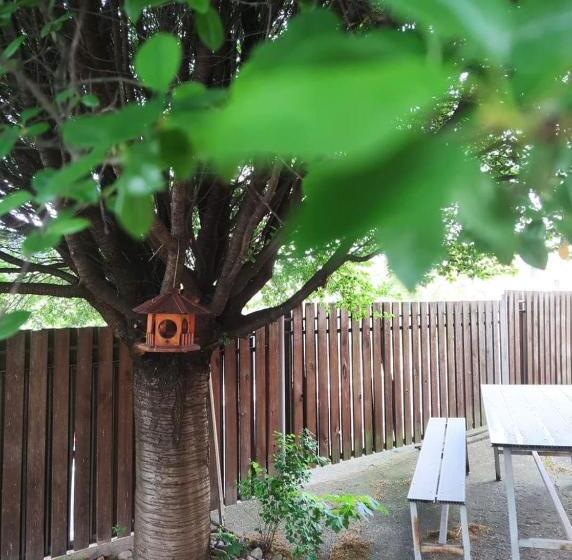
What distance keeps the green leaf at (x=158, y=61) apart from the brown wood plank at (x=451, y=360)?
21.7ft

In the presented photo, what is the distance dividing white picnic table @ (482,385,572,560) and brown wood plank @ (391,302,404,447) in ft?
3.54

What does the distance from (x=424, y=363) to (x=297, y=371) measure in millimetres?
2193

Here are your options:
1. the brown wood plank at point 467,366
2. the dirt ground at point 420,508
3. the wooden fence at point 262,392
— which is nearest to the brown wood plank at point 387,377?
the wooden fence at point 262,392

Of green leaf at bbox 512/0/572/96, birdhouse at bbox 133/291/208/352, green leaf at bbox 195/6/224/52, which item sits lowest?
birdhouse at bbox 133/291/208/352

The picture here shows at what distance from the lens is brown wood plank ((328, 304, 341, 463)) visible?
5.22 m

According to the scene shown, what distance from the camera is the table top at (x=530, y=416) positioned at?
10.4 feet

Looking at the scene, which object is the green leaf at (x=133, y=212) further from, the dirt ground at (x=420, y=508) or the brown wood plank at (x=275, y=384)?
the brown wood plank at (x=275, y=384)

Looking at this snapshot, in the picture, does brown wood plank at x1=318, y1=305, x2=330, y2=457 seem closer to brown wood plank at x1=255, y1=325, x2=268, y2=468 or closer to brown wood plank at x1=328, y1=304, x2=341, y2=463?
brown wood plank at x1=328, y1=304, x2=341, y2=463

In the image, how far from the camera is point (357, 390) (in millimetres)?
5488

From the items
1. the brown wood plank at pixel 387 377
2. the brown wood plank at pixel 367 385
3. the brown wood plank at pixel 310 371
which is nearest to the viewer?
the brown wood plank at pixel 310 371

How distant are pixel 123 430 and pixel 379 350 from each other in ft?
10.4

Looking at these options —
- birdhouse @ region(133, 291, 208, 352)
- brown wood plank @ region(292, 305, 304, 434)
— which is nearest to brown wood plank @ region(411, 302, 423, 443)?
brown wood plank @ region(292, 305, 304, 434)

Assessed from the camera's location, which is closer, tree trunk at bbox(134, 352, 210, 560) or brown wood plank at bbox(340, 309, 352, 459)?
tree trunk at bbox(134, 352, 210, 560)

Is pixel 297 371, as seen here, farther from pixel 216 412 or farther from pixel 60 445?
pixel 60 445
